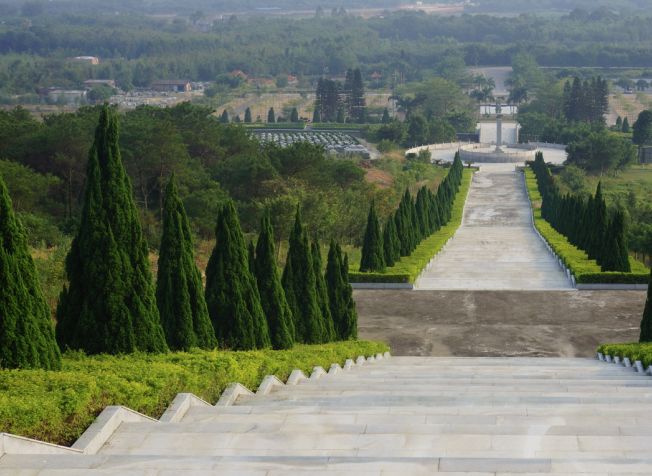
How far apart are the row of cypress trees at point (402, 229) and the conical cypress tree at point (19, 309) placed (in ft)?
80.8

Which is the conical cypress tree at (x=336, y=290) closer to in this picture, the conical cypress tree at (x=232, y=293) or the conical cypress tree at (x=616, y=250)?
the conical cypress tree at (x=232, y=293)

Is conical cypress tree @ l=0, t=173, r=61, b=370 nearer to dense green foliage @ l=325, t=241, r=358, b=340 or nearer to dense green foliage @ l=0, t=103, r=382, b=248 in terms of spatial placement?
dense green foliage @ l=325, t=241, r=358, b=340

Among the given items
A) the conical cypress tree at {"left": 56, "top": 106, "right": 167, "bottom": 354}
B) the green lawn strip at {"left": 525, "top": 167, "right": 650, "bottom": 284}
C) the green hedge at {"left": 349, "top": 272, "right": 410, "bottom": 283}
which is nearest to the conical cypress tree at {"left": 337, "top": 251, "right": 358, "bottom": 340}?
the green hedge at {"left": 349, "top": 272, "right": 410, "bottom": 283}

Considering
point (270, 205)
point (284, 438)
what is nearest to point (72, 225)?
point (270, 205)

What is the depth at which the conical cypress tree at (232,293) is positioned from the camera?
1909 cm

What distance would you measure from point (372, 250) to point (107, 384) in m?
26.3

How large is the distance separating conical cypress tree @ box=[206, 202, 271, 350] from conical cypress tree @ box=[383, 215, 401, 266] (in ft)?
63.9

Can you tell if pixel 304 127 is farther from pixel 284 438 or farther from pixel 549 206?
pixel 284 438

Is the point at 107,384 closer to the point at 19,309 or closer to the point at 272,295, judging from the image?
the point at 19,309

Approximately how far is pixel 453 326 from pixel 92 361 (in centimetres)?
1631

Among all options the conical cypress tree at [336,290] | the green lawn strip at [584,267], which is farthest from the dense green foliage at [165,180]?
the conical cypress tree at [336,290]

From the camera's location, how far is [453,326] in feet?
94.5

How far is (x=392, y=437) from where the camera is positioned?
943cm

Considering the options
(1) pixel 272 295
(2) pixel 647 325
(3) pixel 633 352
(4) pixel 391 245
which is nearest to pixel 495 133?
(4) pixel 391 245
